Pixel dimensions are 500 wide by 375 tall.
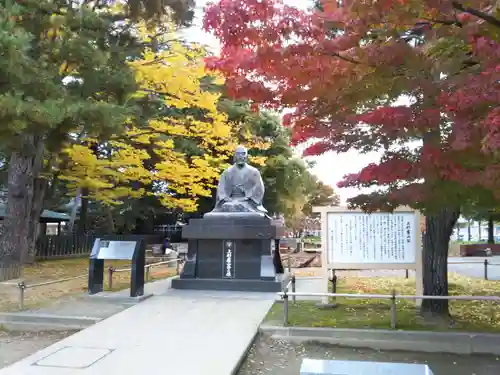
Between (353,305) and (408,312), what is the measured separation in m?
1.10

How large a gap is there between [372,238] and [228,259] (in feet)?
12.5

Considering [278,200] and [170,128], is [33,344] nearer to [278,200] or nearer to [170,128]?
[170,128]

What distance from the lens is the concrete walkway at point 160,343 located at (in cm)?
525

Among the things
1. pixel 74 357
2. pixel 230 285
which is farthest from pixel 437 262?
→ pixel 74 357

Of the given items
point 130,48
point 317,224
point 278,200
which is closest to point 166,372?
point 130,48

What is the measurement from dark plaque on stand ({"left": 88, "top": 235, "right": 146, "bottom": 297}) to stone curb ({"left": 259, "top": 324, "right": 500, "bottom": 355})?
3.60 m

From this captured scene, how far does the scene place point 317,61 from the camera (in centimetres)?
513

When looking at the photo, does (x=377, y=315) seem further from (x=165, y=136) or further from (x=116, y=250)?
(x=165, y=136)

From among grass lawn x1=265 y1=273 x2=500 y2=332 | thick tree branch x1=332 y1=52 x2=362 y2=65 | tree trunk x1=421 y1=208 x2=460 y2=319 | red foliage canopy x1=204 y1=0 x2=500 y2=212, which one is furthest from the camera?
tree trunk x1=421 y1=208 x2=460 y2=319

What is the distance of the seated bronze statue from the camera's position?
40.1 ft

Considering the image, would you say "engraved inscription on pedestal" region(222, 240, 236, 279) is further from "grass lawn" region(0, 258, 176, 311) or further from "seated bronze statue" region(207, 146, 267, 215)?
"grass lawn" region(0, 258, 176, 311)

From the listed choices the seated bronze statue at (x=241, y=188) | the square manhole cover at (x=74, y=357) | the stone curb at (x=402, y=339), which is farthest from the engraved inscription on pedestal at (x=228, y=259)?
the square manhole cover at (x=74, y=357)

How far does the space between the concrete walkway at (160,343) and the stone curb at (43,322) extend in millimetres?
412

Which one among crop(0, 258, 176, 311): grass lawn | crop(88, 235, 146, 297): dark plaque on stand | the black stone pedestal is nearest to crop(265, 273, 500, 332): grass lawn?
the black stone pedestal
